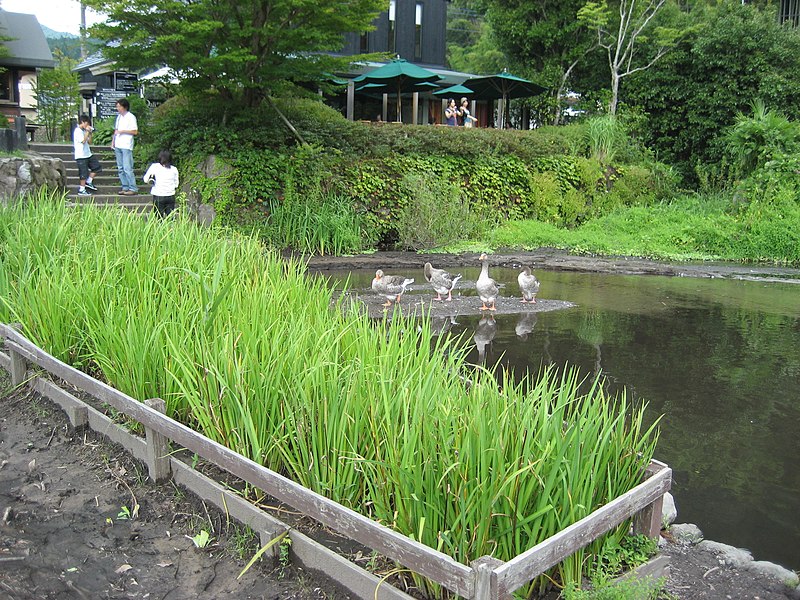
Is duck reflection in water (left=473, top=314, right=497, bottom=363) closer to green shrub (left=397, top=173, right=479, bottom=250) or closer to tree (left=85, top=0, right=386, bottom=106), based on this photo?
green shrub (left=397, top=173, right=479, bottom=250)

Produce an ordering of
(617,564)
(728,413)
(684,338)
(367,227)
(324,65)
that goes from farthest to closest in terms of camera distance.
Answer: (367,227) → (324,65) → (684,338) → (728,413) → (617,564)

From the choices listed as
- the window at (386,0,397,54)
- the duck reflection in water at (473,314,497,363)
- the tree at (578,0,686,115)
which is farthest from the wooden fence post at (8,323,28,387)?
the window at (386,0,397,54)

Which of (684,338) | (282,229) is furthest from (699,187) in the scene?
(684,338)

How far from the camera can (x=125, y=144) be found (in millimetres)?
14641

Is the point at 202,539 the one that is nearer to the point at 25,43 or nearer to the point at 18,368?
the point at 18,368

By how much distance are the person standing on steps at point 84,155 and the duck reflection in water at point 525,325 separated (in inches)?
378

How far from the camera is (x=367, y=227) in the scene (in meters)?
15.4

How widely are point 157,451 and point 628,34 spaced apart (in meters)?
23.5

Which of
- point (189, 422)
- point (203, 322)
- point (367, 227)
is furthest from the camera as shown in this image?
point (367, 227)

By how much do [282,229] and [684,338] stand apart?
8001 mm

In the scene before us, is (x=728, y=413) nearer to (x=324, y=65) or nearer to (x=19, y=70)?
(x=324, y=65)

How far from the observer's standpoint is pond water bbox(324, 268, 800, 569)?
4.64m

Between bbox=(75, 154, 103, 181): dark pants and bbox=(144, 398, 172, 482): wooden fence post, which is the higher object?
bbox=(75, 154, 103, 181): dark pants

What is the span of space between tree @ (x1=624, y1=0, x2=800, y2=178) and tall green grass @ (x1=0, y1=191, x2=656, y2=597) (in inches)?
759
